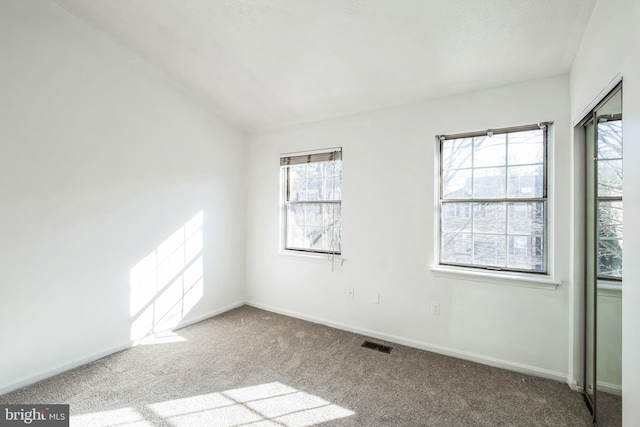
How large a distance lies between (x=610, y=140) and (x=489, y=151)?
0.96 meters

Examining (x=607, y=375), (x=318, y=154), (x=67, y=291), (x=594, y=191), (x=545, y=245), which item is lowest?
(x=607, y=375)

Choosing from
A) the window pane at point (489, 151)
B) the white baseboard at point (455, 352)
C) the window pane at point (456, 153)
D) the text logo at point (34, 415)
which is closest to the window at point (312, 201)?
the white baseboard at point (455, 352)

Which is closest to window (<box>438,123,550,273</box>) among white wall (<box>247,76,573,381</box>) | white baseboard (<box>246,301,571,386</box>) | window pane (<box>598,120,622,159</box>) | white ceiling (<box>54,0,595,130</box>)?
white wall (<box>247,76,573,381</box>)

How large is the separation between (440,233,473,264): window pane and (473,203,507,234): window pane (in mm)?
127

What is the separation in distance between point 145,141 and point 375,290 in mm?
2813

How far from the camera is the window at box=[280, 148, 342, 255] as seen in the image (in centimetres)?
337

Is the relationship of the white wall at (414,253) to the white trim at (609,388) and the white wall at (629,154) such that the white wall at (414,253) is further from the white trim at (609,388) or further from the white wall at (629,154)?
the white wall at (629,154)

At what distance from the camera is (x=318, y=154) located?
135 inches

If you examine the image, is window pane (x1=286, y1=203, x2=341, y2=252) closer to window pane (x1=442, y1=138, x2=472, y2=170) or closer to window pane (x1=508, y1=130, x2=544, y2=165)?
window pane (x1=442, y1=138, x2=472, y2=170)

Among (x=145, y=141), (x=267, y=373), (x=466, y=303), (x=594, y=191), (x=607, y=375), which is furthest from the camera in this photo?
(x=145, y=141)

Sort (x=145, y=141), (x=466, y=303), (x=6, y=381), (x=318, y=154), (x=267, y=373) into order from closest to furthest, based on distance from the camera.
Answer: (x=6, y=381) → (x=267, y=373) → (x=466, y=303) → (x=145, y=141) → (x=318, y=154)

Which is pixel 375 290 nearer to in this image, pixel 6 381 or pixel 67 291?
pixel 67 291

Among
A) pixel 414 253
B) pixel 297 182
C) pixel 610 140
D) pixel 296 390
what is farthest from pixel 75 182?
pixel 610 140

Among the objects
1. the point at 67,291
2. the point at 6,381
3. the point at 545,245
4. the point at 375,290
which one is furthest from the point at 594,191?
the point at 6,381
